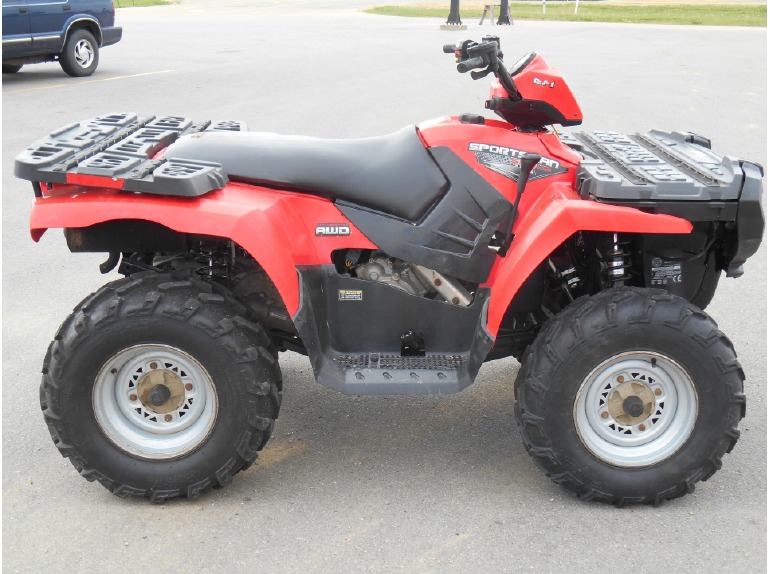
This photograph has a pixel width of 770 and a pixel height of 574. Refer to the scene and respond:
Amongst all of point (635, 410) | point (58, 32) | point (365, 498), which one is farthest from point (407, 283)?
point (58, 32)

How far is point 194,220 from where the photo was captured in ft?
12.3

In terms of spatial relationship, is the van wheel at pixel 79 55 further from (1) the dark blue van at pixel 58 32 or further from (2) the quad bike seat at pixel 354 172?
(2) the quad bike seat at pixel 354 172

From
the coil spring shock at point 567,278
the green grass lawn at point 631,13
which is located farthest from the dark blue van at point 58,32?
the green grass lawn at point 631,13

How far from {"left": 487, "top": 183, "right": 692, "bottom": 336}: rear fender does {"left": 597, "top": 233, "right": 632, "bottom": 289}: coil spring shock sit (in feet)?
0.62

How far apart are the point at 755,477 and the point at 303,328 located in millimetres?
2093

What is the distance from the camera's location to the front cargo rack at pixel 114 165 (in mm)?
3740

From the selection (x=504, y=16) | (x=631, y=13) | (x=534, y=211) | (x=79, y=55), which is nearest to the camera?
(x=534, y=211)

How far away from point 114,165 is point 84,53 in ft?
45.2

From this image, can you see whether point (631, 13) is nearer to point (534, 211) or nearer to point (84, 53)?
point (84, 53)

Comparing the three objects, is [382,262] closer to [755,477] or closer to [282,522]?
[282,522]

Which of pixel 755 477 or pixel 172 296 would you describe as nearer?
pixel 172 296

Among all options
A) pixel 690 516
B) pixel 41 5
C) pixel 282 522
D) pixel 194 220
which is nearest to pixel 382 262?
pixel 194 220

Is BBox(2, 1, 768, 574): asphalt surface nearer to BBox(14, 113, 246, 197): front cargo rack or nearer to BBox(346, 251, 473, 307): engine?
BBox(346, 251, 473, 307): engine

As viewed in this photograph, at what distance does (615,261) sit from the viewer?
4.04 meters
